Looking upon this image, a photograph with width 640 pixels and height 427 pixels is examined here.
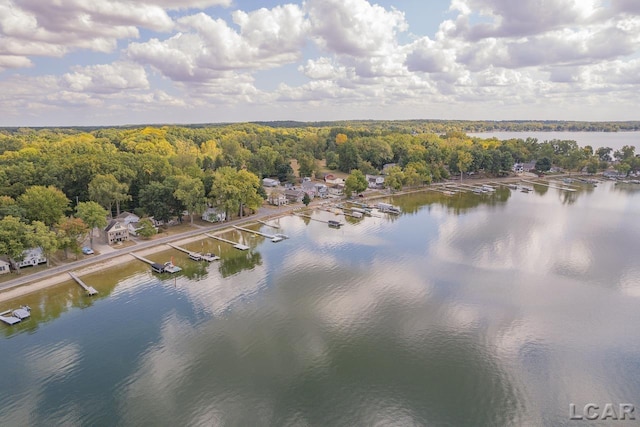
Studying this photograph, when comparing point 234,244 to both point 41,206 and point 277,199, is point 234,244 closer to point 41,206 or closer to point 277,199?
point 277,199

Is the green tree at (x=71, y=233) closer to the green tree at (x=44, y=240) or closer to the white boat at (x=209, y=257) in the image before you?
the green tree at (x=44, y=240)

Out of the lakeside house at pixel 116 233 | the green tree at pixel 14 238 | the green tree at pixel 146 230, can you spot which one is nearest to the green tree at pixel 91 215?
the lakeside house at pixel 116 233

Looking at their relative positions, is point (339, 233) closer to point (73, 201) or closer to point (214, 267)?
point (214, 267)

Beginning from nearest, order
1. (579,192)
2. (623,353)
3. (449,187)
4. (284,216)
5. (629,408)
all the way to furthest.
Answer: (629,408) < (623,353) < (284,216) < (579,192) < (449,187)

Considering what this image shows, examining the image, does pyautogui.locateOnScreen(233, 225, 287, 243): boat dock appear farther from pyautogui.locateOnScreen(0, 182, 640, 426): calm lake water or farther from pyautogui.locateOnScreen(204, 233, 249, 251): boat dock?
pyautogui.locateOnScreen(204, 233, 249, 251): boat dock

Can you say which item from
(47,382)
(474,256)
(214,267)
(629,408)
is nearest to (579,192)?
(474,256)

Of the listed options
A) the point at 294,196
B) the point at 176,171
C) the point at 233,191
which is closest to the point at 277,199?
the point at 294,196

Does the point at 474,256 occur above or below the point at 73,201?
below
